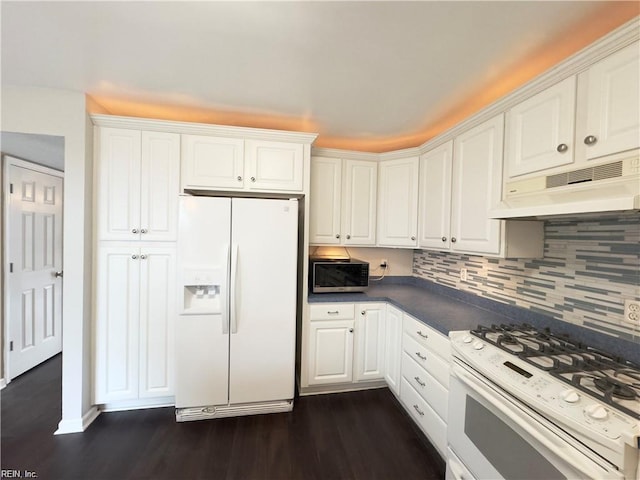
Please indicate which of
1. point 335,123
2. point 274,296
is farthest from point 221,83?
point 274,296

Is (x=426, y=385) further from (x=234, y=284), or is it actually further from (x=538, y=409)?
(x=234, y=284)

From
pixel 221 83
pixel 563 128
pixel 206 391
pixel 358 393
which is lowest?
pixel 358 393

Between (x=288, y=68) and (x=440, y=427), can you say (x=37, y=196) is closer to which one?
(x=288, y=68)

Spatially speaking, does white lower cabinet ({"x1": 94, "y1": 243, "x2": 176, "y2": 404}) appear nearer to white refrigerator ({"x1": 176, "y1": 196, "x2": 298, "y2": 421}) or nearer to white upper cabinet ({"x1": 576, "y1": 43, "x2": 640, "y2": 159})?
white refrigerator ({"x1": 176, "y1": 196, "x2": 298, "y2": 421})

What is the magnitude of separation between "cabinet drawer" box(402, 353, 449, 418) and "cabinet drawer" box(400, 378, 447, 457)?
0.04m

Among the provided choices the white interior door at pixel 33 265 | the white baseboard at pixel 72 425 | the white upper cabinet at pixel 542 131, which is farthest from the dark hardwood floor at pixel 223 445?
the white upper cabinet at pixel 542 131

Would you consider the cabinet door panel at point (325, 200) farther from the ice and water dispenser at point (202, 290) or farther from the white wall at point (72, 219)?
the white wall at point (72, 219)

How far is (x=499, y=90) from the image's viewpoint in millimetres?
1801

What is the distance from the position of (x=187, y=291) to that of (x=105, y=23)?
1608 millimetres

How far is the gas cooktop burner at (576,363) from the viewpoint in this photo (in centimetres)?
90

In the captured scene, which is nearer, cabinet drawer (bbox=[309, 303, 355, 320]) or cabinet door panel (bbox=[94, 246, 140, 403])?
cabinet door panel (bbox=[94, 246, 140, 403])

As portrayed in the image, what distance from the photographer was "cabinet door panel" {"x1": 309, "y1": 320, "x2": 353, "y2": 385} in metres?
2.29

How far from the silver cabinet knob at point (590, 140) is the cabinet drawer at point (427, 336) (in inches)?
46.9

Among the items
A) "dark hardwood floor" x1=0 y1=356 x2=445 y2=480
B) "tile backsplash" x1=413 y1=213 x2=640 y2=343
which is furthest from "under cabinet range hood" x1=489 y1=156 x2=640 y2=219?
"dark hardwood floor" x1=0 y1=356 x2=445 y2=480
